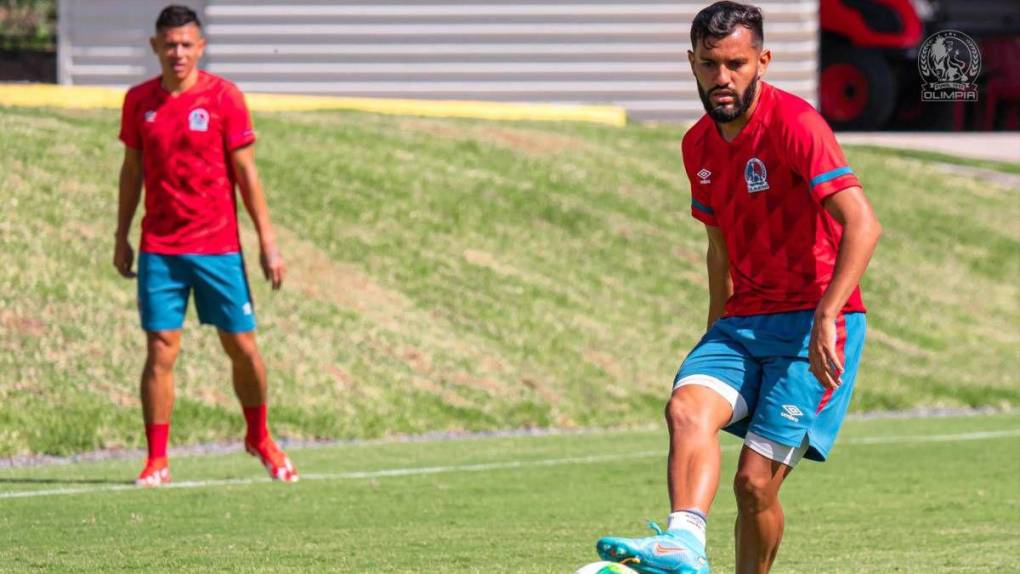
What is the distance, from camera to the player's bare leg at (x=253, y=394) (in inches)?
401

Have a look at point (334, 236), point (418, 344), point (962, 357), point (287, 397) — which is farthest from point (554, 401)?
point (962, 357)

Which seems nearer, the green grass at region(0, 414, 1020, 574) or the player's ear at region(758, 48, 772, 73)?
the player's ear at region(758, 48, 772, 73)

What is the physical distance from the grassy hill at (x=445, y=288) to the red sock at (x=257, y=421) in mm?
2817

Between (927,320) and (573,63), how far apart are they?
10022 millimetres

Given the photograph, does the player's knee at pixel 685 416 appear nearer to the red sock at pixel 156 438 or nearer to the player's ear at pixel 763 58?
the player's ear at pixel 763 58

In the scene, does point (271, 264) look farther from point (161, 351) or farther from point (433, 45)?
point (433, 45)

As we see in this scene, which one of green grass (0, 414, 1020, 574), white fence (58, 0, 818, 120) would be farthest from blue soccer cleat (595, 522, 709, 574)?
white fence (58, 0, 818, 120)

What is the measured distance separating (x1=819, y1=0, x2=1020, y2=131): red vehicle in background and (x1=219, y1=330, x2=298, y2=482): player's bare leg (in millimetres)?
24967

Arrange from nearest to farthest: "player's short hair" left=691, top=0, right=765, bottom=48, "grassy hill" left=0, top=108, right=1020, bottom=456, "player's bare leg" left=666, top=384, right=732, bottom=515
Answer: "player's bare leg" left=666, top=384, right=732, bottom=515, "player's short hair" left=691, top=0, right=765, bottom=48, "grassy hill" left=0, top=108, right=1020, bottom=456

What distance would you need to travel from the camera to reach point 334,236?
19.5 meters

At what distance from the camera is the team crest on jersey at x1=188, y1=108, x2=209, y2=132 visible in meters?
10.0

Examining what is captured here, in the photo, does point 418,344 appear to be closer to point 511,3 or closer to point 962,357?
point 962,357

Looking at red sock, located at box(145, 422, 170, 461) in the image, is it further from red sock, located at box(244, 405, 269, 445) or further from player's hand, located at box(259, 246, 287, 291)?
player's hand, located at box(259, 246, 287, 291)

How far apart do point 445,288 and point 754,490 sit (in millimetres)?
12902
